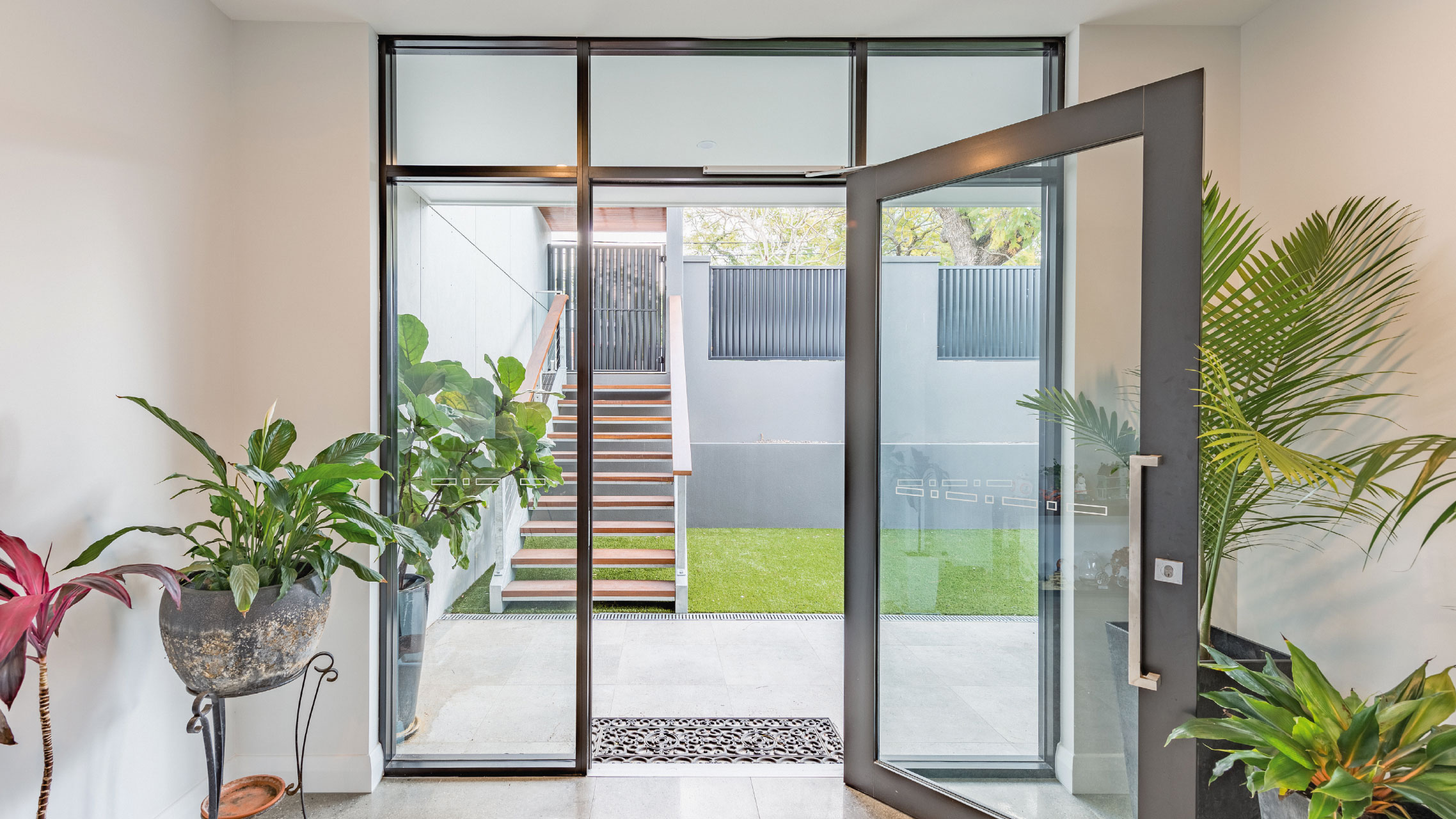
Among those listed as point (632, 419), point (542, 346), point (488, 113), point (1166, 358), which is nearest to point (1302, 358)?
point (1166, 358)

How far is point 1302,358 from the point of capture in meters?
1.96

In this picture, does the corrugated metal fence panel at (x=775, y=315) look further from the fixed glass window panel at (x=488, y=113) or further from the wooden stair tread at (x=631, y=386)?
the fixed glass window panel at (x=488, y=113)

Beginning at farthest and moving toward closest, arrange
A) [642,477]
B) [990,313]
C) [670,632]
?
[642,477] → [670,632] → [990,313]

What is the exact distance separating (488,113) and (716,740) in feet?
8.41

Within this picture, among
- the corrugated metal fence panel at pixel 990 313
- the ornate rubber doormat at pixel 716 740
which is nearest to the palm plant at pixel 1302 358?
the corrugated metal fence panel at pixel 990 313

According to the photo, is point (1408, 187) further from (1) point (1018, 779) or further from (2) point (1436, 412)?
(1) point (1018, 779)

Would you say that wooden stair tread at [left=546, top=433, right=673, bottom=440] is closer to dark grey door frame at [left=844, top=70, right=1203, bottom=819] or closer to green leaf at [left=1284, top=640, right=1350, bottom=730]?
dark grey door frame at [left=844, top=70, right=1203, bottom=819]

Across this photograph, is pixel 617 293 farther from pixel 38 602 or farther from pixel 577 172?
pixel 38 602

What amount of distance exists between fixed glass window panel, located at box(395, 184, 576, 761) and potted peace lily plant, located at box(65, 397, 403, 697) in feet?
1.80

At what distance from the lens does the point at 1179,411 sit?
5.34ft

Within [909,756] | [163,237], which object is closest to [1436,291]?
[909,756]

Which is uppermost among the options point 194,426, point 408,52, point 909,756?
point 408,52

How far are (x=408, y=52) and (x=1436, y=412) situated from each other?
131 inches

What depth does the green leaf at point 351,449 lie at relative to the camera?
191 centimetres
